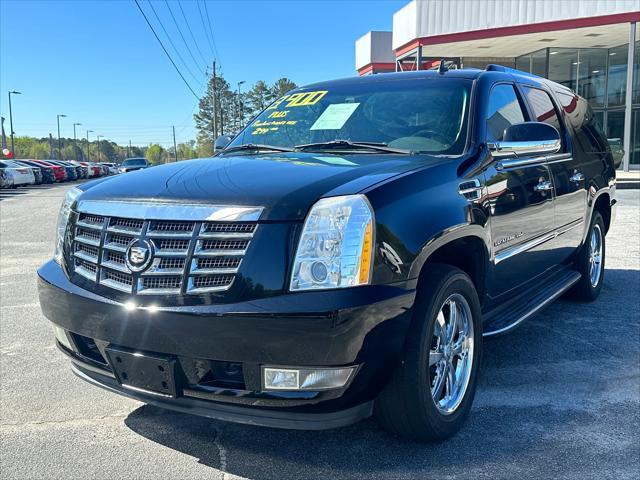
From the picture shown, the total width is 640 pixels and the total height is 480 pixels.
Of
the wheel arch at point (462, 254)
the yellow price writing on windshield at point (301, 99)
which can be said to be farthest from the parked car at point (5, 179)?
the wheel arch at point (462, 254)

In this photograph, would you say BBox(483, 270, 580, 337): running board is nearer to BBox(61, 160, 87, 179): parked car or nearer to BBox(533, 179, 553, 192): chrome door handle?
BBox(533, 179, 553, 192): chrome door handle

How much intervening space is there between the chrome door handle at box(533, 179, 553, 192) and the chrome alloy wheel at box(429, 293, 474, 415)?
1.28 metres

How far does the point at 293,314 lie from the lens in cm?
223

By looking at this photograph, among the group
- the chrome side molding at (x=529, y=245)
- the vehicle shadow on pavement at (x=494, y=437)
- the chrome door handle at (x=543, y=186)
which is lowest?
the vehicle shadow on pavement at (x=494, y=437)

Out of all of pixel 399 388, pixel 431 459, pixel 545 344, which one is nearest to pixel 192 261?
pixel 399 388

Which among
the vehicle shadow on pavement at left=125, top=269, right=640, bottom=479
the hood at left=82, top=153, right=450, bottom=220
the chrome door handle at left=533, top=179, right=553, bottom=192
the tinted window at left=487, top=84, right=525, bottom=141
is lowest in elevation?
the vehicle shadow on pavement at left=125, top=269, right=640, bottom=479

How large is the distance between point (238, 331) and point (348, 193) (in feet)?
2.33

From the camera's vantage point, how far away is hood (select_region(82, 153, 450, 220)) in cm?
242

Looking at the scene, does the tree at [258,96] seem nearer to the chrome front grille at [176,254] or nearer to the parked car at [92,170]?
the parked car at [92,170]

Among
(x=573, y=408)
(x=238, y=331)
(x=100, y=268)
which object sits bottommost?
(x=573, y=408)

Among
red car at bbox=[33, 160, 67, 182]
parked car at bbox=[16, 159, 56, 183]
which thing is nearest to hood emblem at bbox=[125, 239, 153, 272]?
parked car at bbox=[16, 159, 56, 183]

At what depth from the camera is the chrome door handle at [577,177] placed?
4.62m

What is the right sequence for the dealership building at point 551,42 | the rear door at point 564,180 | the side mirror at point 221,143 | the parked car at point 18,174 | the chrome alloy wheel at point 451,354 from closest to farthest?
the chrome alloy wheel at point 451,354 < the rear door at point 564,180 < the side mirror at point 221,143 < the dealership building at point 551,42 < the parked car at point 18,174

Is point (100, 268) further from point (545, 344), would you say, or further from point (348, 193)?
point (545, 344)
